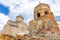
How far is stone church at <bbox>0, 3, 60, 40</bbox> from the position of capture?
3183cm

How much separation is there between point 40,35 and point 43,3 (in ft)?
34.3

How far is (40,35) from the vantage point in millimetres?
33844

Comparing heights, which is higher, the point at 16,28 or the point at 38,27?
the point at 16,28

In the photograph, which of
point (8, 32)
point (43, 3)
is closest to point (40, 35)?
point (8, 32)

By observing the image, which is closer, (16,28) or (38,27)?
(16,28)

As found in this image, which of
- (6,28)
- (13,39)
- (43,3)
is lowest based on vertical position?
(13,39)

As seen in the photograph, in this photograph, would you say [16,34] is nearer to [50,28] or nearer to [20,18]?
[20,18]

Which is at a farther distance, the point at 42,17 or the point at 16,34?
the point at 42,17

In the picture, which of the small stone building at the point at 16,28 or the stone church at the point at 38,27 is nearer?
the small stone building at the point at 16,28

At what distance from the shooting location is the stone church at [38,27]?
31828mm

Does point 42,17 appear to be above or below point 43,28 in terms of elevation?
above

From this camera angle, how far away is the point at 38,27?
3716 cm

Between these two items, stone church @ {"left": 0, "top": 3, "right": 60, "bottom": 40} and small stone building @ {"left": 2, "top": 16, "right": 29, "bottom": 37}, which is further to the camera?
stone church @ {"left": 0, "top": 3, "right": 60, "bottom": 40}

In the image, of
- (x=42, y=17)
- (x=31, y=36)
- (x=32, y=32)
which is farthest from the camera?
(x=42, y=17)
